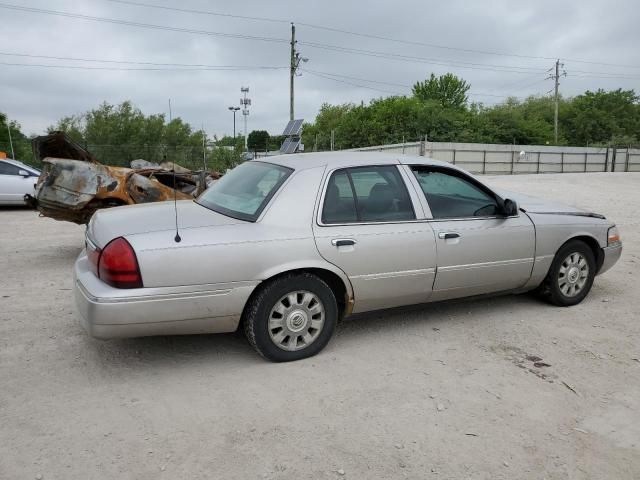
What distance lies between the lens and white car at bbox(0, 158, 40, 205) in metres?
13.0

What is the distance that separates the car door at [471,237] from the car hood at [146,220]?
5.45ft

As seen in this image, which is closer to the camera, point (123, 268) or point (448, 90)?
point (123, 268)

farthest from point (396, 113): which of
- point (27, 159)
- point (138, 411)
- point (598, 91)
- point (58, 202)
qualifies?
point (138, 411)

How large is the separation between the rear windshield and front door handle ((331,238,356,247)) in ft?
1.85

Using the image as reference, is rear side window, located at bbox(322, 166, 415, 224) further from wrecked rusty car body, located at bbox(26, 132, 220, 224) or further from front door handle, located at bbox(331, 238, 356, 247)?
wrecked rusty car body, located at bbox(26, 132, 220, 224)

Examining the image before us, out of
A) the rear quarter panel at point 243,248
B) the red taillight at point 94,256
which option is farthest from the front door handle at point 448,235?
the red taillight at point 94,256

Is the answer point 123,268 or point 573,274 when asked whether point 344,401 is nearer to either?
point 123,268

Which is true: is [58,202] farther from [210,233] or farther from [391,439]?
[391,439]

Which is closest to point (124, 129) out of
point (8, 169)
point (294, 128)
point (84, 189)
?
point (294, 128)

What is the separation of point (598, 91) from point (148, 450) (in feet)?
246

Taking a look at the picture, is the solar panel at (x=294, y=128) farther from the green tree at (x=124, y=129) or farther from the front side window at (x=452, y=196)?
the front side window at (x=452, y=196)

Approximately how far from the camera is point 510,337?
4.33m

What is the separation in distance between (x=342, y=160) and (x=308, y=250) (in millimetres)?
Result: 894

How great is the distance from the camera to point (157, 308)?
331cm
